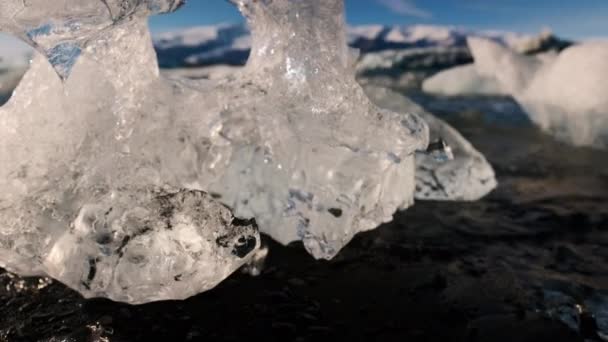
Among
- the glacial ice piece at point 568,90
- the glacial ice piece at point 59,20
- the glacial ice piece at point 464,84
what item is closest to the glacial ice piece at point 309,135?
the glacial ice piece at point 59,20

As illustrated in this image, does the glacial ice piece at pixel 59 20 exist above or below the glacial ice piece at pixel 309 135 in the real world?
above

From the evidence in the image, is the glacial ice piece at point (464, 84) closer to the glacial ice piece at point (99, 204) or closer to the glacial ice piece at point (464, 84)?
the glacial ice piece at point (464, 84)

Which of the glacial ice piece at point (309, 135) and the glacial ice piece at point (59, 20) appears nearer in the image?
the glacial ice piece at point (59, 20)

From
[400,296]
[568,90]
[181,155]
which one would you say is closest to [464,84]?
[568,90]

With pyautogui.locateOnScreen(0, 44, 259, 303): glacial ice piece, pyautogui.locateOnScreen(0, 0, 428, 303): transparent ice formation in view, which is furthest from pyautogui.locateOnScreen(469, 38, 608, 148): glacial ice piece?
pyautogui.locateOnScreen(0, 44, 259, 303): glacial ice piece

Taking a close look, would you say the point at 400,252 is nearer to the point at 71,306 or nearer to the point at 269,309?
the point at 269,309
